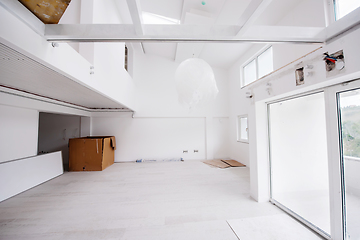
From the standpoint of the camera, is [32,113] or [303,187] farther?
[32,113]

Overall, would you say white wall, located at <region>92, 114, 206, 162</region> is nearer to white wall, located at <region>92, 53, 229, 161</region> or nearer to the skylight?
white wall, located at <region>92, 53, 229, 161</region>

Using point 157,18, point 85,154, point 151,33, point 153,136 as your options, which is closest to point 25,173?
point 85,154

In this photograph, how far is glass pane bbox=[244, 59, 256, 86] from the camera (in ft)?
13.0

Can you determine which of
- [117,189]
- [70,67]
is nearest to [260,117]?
[70,67]

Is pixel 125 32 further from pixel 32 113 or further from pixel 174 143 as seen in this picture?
pixel 174 143

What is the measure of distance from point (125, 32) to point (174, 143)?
4295 millimetres

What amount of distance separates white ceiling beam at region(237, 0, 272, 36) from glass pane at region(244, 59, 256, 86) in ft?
11.3

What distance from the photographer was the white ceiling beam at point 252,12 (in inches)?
31.0

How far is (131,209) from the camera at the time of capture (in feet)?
6.50

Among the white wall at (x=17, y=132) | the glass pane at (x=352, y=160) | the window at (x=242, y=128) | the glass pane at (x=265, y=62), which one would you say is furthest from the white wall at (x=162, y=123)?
the glass pane at (x=352, y=160)

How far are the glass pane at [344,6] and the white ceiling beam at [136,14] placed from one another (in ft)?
8.90

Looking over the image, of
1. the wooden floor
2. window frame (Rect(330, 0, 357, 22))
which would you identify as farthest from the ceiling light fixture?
window frame (Rect(330, 0, 357, 22))

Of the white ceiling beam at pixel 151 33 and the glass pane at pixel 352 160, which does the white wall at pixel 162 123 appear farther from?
the white ceiling beam at pixel 151 33

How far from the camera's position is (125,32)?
102 cm
